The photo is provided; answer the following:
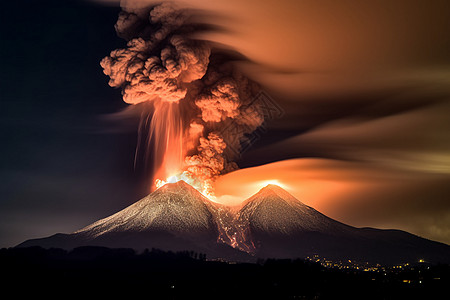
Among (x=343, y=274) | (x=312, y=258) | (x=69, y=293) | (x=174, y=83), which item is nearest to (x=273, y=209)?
(x=312, y=258)

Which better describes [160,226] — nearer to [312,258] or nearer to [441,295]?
[312,258]

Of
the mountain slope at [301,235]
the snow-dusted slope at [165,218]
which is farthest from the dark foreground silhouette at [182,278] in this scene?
the mountain slope at [301,235]

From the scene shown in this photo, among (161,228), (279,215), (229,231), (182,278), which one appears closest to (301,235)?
(279,215)

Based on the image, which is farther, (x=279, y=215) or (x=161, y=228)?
(x=279, y=215)

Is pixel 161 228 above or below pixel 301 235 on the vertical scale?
below

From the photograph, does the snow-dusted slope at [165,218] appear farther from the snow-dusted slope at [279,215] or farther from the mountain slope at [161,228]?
the snow-dusted slope at [279,215]

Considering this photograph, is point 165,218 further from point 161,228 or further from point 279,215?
point 279,215

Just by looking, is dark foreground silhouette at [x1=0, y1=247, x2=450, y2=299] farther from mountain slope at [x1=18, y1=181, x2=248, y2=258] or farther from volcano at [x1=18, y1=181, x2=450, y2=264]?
volcano at [x1=18, y1=181, x2=450, y2=264]

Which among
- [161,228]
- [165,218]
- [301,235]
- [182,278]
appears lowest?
[182,278]
